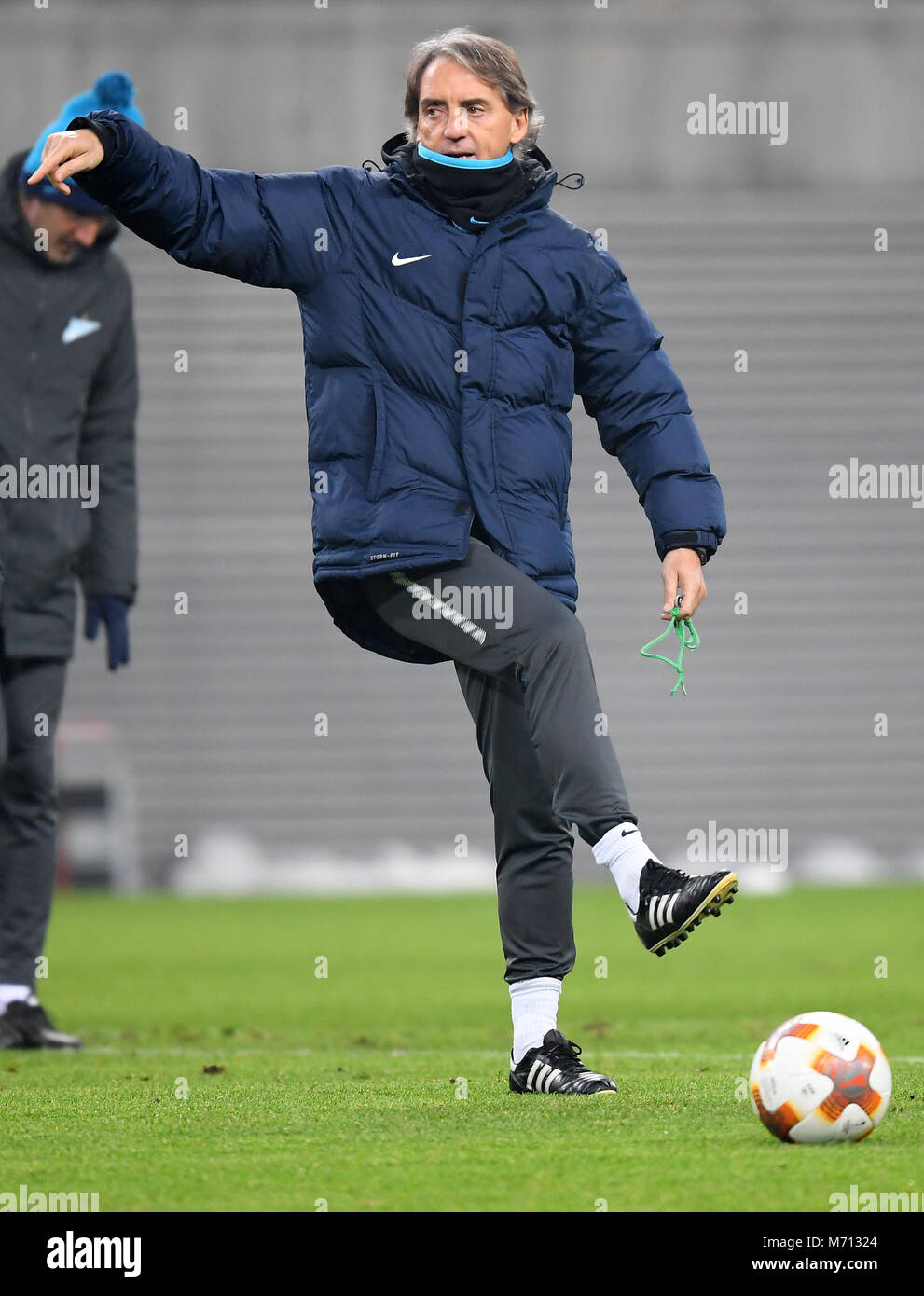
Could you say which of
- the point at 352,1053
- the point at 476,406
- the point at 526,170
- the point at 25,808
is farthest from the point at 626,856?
the point at 25,808

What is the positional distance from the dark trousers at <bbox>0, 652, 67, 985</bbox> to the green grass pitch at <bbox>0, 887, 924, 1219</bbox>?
1.23 ft

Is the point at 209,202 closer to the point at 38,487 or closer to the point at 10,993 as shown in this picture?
the point at 38,487

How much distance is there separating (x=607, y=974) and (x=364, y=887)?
547 cm

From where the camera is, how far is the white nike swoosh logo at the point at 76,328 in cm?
546

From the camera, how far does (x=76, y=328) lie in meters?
5.48

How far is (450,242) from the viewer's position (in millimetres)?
3943

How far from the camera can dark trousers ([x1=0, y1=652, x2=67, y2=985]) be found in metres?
5.36

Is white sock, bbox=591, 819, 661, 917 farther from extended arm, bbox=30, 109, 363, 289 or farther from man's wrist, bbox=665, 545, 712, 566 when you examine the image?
extended arm, bbox=30, 109, 363, 289

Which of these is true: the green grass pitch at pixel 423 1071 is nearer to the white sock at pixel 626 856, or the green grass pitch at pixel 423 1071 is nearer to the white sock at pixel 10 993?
the white sock at pixel 10 993

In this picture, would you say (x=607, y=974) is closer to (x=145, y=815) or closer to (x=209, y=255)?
(x=209, y=255)

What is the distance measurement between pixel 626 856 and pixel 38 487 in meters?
2.44

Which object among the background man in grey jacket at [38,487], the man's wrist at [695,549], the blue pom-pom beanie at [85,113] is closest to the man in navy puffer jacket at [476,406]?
the man's wrist at [695,549]

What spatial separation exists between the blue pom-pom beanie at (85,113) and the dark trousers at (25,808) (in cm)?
121
